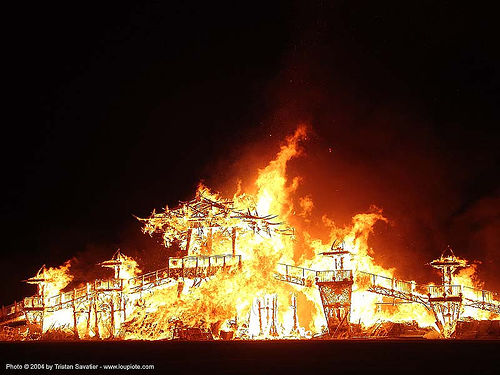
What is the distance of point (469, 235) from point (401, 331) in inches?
857

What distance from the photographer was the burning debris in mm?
39094

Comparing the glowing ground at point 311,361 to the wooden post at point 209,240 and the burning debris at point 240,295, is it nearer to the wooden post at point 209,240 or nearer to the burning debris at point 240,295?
the burning debris at point 240,295

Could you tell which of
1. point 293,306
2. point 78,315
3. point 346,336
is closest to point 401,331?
point 346,336

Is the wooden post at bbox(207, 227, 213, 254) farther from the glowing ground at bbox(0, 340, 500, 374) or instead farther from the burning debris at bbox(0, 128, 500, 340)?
the glowing ground at bbox(0, 340, 500, 374)

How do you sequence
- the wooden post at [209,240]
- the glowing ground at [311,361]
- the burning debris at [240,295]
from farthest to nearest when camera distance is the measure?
the wooden post at [209,240] → the burning debris at [240,295] → the glowing ground at [311,361]

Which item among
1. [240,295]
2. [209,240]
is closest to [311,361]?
[240,295]

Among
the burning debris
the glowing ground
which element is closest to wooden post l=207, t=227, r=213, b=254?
the burning debris

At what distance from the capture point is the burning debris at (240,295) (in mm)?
39094

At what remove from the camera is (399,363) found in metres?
19.0

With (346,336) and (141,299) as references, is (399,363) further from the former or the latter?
(141,299)

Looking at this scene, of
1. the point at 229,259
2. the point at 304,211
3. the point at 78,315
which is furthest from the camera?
the point at 304,211

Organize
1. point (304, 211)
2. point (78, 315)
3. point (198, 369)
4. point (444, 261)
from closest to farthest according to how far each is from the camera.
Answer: point (198, 369), point (444, 261), point (78, 315), point (304, 211)

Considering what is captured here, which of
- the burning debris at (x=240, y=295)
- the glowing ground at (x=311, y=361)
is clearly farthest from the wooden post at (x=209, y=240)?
the glowing ground at (x=311, y=361)

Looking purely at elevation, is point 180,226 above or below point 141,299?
above
